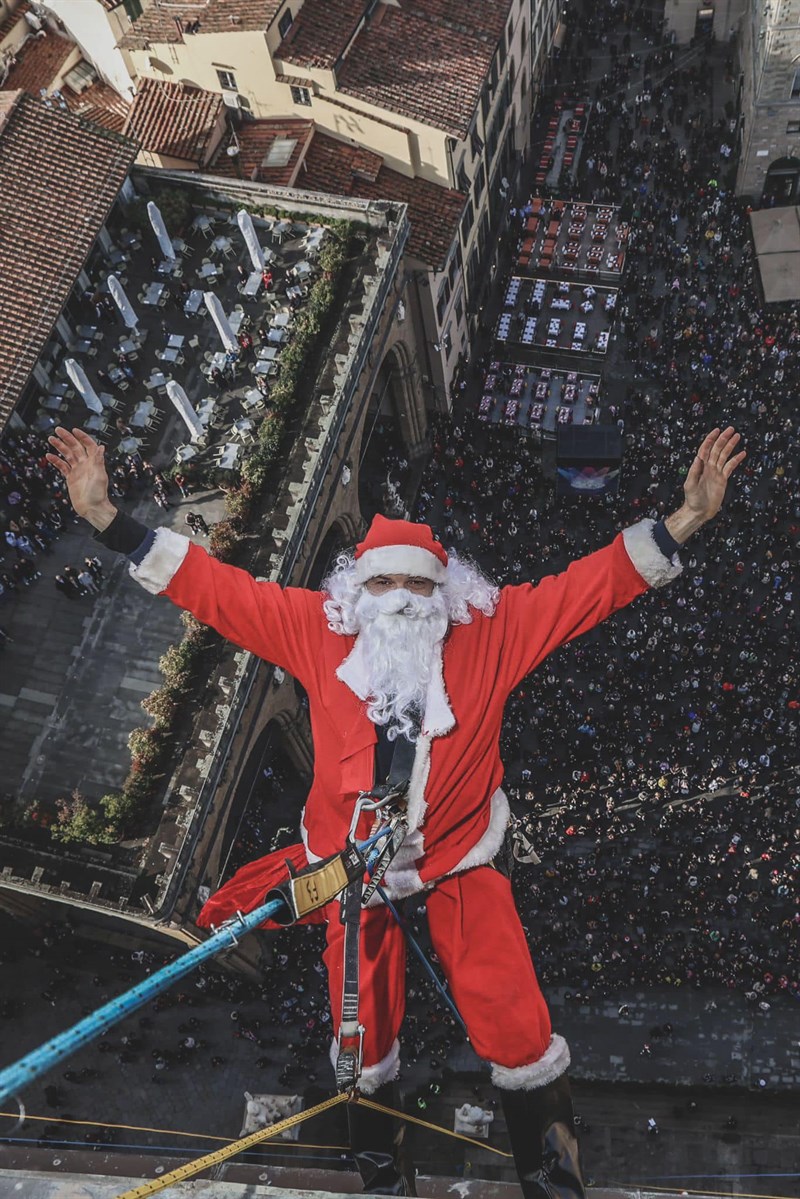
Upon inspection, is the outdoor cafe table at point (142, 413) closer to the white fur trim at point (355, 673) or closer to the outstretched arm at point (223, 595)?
the outstretched arm at point (223, 595)

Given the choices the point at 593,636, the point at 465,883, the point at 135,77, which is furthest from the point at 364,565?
the point at 135,77

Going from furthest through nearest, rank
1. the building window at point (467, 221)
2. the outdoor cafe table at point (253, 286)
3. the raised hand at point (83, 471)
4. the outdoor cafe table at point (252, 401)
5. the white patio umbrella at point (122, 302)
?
the building window at point (467, 221) → the outdoor cafe table at point (253, 286) → the white patio umbrella at point (122, 302) → the outdoor cafe table at point (252, 401) → the raised hand at point (83, 471)

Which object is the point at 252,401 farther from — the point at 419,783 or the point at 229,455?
the point at 419,783

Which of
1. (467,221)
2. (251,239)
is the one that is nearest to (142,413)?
(251,239)

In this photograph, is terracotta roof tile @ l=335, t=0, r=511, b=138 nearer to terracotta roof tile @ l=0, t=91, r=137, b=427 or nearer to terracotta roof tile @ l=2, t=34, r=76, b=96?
terracotta roof tile @ l=0, t=91, r=137, b=427

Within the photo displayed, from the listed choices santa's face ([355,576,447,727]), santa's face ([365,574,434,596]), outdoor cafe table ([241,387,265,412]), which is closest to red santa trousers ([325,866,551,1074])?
santa's face ([355,576,447,727])

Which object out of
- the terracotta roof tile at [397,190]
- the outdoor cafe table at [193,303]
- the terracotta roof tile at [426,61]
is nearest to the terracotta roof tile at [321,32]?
the terracotta roof tile at [426,61]

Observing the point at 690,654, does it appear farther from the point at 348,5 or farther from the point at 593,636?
the point at 348,5
